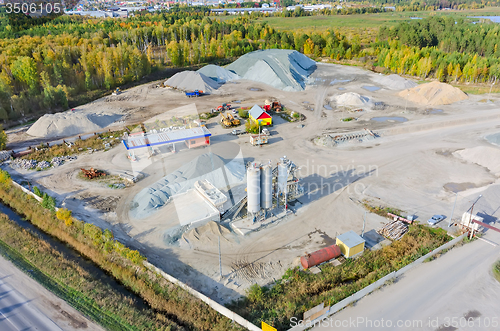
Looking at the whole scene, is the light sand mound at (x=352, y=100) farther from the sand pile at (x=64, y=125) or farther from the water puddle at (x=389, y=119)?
the sand pile at (x=64, y=125)

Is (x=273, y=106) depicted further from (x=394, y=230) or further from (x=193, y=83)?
(x=394, y=230)

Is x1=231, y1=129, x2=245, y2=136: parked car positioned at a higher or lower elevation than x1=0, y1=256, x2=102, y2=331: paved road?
higher

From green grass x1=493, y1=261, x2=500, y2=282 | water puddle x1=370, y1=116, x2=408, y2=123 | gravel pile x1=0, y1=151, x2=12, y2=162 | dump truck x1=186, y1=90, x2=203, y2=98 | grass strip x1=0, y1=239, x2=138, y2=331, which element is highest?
dump truck x1=186, y1=90, x2=203, y2=98

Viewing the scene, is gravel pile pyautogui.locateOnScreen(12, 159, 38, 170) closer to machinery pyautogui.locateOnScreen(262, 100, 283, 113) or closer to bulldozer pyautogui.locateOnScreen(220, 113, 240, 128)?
bulldozer pyautogui.locateOnScreen(220, 113, 240, 128)

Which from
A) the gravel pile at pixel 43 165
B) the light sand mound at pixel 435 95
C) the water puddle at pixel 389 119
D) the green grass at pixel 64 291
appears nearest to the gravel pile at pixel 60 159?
the gravel pile at pixel 43 165

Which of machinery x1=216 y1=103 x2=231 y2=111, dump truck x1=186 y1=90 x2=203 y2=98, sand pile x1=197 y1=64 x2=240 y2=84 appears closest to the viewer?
machinery x1=216 y1=103 x2=231 y2=111

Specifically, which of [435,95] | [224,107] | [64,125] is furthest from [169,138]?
[435,95]

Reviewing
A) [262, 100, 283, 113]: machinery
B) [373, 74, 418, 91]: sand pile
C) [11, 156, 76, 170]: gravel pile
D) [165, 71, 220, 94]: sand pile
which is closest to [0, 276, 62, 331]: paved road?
[11, 156, 76, 170]: gravel pile
